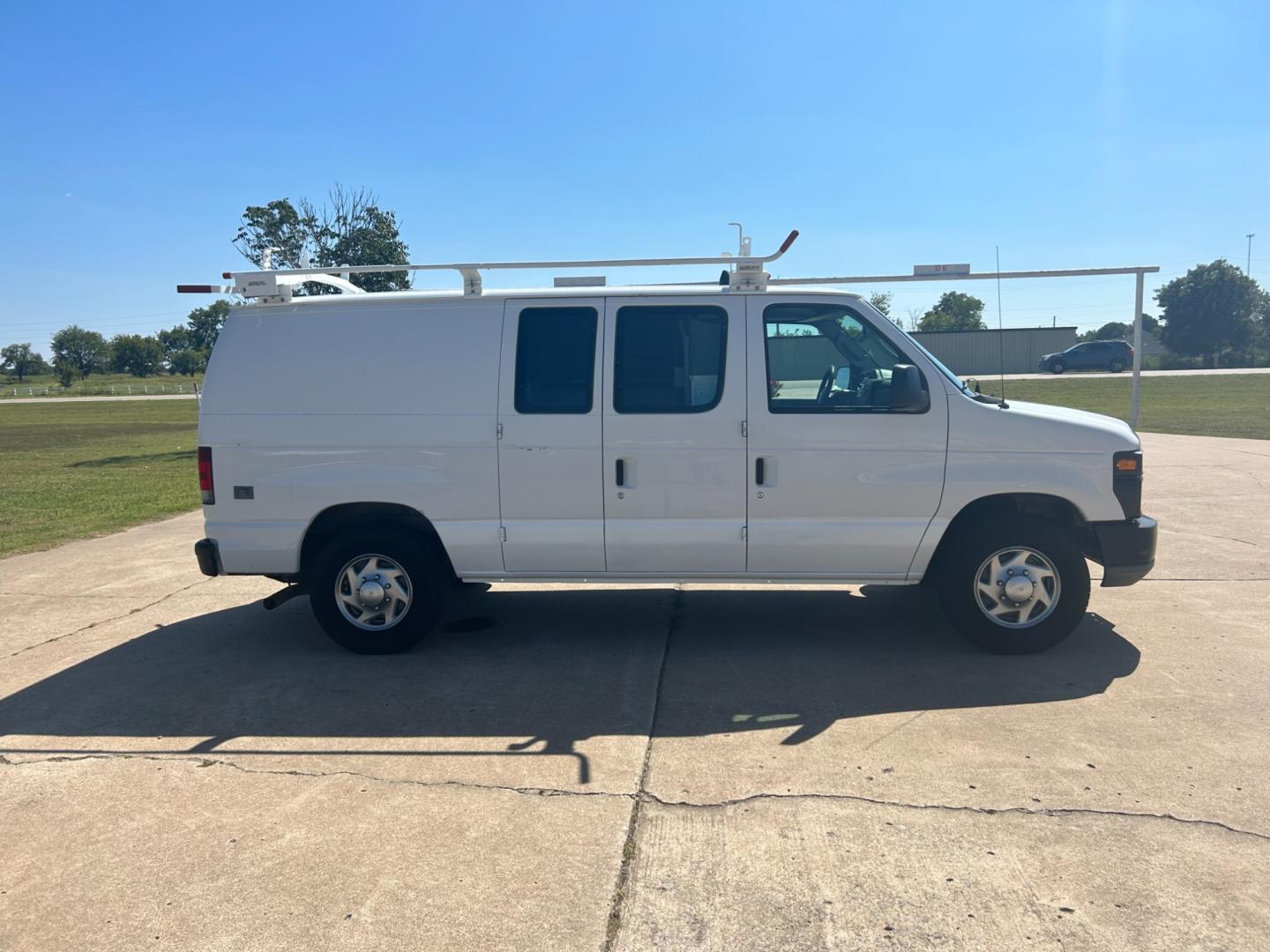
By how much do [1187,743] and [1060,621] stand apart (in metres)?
1.23

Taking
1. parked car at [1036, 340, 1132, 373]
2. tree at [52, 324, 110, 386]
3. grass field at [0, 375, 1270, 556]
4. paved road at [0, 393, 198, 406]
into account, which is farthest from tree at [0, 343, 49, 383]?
parked car at [1036, 340, 1132, 373]

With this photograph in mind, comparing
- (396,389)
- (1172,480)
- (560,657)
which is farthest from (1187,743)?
(1172,480)

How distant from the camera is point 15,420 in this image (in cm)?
3741

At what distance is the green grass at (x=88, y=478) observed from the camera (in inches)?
428

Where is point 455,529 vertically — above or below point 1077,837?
above

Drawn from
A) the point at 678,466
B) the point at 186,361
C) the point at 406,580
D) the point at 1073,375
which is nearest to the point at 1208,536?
the point at 678,466

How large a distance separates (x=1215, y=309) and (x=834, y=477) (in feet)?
284

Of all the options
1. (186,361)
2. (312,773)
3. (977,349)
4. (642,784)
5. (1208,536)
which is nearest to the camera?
(642,784)

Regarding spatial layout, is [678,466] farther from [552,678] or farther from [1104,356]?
[1104,356]

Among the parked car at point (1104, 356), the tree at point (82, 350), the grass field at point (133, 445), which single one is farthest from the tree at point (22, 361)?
the parked car at point (1104, 356)

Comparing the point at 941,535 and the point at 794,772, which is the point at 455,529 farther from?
the point at 941,535

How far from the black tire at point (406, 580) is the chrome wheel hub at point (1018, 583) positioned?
323cm

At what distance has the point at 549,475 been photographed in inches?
214

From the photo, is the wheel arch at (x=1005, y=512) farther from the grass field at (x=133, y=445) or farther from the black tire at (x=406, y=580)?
the black tire at (x=406, y=580)
